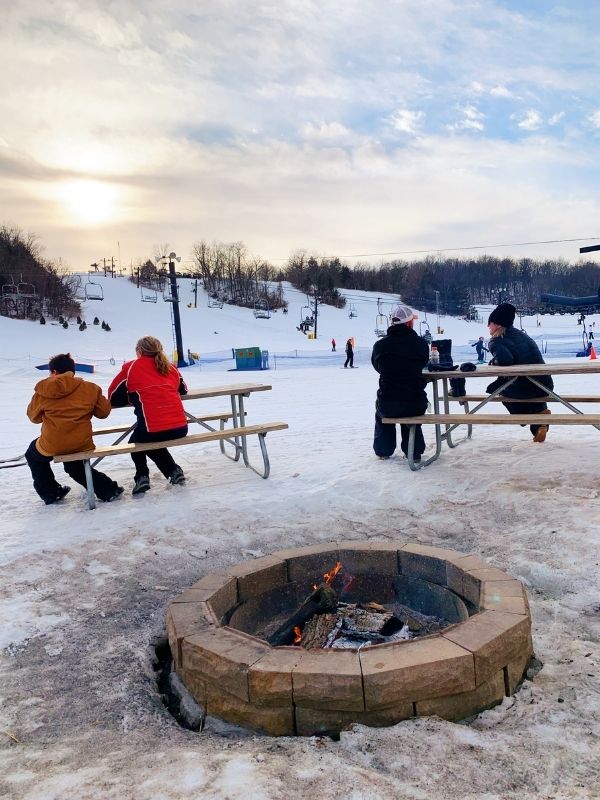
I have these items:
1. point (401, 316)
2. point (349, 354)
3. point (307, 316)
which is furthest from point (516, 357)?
point (307, 316)

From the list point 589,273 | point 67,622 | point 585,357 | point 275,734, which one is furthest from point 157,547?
point 589,273

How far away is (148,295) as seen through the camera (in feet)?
197

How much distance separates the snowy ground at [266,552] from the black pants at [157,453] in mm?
217

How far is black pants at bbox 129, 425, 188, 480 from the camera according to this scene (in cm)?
A: 583

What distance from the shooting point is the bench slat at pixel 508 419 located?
5.59 metres

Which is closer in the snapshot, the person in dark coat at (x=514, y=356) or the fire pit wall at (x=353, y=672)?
the fire pit wall at (x=353, y=672)

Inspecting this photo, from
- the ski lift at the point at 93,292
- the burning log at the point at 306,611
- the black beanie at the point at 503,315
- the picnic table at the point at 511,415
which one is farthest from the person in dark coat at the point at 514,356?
the ski lift at the point at 93,292

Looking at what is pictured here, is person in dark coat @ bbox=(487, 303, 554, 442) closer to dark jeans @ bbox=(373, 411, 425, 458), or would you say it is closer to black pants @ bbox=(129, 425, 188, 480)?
dark jeans @ bbox=(373, 411, 425, 458)

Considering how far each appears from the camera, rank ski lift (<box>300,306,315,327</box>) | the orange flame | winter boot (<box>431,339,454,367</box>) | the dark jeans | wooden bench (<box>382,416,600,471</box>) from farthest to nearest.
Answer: ski lift (<box>300,306,315,327</box>) < winter boot (<box>431,339,454,367</box>) < the dark jeans < wooden bench (<box>382,416,600,471</box>) < the orange flame

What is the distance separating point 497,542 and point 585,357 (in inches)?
1026

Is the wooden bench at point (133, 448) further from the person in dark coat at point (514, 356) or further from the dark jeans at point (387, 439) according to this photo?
the person in dark coat at point (514, 356)

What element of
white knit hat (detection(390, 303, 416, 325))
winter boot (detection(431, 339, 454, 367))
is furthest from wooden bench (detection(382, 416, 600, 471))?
winter boot (detection(431, 339, 454, 367))

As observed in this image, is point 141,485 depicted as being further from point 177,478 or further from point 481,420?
point 481,420

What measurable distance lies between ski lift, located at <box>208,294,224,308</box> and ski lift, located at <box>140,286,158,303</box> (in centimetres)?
578
